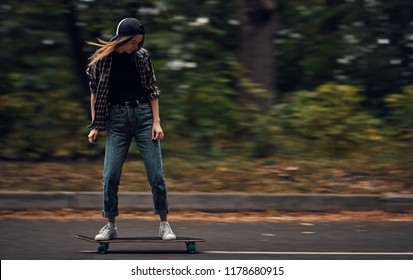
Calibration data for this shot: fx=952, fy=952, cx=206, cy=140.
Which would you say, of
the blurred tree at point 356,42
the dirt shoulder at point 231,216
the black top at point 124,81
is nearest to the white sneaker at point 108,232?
the black top at point 124,81

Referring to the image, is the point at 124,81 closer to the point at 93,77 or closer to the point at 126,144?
the point at 93,77

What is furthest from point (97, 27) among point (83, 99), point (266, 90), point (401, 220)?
point (401, 220)

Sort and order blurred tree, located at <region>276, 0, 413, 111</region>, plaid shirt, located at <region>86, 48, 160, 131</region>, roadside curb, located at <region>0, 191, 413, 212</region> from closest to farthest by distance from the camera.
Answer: plaid shirt, located at <region>86, 48, 160, 131</region> < roadside curb, located at <region>0, 191, 413, 212</region> < blurred tree, located at <region>276, 0, 413, 111</region>

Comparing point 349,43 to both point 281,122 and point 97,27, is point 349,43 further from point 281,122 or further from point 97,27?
point 97,27

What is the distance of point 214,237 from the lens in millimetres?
9398

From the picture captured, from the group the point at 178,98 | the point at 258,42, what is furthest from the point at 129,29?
the point at 258,42

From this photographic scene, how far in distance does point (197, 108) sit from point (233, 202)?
12.2 feet

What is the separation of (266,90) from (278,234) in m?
5.89

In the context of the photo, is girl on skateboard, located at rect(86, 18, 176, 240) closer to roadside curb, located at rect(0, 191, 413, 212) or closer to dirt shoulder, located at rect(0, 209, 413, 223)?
dirt shoulder, located at rect(0, 209, 413, 223)

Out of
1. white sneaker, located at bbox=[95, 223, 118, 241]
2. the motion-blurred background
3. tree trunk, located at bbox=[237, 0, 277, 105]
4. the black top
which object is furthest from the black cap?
tree trunk, located at bbox=[237, 0, 277, 105]

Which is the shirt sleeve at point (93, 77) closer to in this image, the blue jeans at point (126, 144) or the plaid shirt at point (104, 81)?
the plaid shirt at point (104, 81)

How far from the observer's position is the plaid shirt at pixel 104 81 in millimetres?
7965

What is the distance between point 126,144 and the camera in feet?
26.8

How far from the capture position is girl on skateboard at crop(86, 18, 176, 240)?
7.98m
